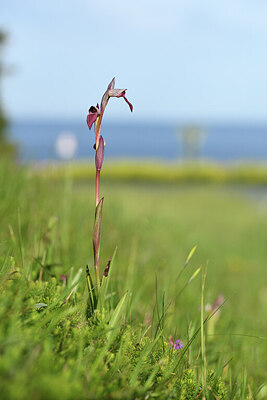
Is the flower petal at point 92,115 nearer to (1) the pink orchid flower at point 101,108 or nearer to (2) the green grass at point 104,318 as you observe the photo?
(1) the pink orchid flower at point 101,108

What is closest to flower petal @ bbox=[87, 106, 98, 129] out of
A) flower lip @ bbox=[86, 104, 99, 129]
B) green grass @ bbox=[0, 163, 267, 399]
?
flower lip @ bbox=[86, 104, 99, 129]

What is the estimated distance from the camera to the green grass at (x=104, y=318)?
72 centimetres

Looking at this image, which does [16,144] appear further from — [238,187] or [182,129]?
[182,129]

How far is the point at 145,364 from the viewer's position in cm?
92

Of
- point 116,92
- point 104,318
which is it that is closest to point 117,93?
point 116,92

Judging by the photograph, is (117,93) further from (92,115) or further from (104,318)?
(104,318)

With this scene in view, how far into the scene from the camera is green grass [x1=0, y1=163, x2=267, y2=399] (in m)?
0.72

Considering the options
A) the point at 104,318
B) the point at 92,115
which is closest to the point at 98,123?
the point at 92,115

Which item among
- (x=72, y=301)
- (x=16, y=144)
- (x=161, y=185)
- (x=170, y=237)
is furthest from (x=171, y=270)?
(x=161, y=185)

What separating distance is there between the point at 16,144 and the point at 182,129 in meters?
11.1

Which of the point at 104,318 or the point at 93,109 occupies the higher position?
the point at 93,109

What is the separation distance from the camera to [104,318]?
3.04ft

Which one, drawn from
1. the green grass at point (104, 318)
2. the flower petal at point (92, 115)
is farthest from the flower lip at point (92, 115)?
the green grass at point (104, 318)

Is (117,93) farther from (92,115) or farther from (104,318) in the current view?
(104,318)
